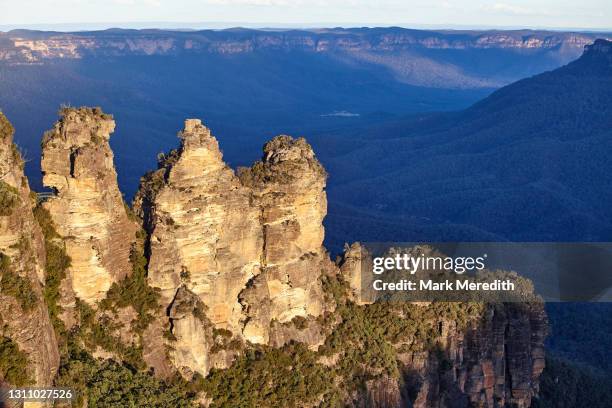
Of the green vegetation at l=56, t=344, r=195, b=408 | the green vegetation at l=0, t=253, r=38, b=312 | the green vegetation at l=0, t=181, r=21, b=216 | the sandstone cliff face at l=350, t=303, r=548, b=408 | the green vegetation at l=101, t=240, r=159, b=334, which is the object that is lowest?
the sandstone cliff face at l=350, t=303, r=548, b=408

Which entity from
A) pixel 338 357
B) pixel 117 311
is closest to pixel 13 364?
pixel 117 311

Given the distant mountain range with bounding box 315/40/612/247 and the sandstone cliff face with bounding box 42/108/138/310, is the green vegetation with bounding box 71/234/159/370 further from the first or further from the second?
the distant mountain range with bounding box 315/40/612/247

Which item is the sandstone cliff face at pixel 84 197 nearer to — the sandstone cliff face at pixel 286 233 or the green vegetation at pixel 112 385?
the green vegetation at pixel 112 385

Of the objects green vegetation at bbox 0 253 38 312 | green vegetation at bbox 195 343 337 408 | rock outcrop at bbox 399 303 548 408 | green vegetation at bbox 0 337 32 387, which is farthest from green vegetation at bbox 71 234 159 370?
rock outcrop at bbox 399 303 548 408

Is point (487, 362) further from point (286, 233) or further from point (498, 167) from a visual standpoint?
point (498, 167)

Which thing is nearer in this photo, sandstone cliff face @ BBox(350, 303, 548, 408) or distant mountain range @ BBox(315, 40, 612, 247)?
sandstone cliff face @ BBox(350, 303, 548, 408)

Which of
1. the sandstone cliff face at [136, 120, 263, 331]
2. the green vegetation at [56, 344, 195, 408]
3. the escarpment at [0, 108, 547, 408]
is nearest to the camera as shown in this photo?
the green vegetation at [56, 344, 195, 408]

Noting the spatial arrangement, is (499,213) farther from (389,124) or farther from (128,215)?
(128,215)
